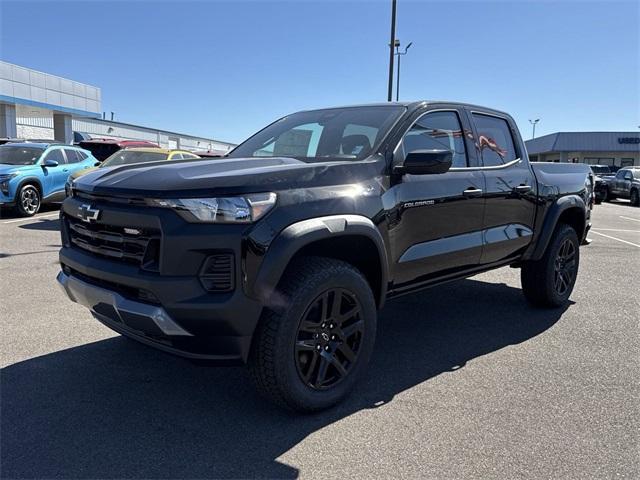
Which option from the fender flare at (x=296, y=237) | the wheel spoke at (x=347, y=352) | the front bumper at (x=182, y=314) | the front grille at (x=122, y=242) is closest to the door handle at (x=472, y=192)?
the fender flare at (x=296, y=237)

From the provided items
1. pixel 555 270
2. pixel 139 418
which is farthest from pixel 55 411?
pixel 555 270

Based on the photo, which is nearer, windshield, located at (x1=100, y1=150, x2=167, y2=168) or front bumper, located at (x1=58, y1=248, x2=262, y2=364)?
front bumper, located at (x1=58, y1=248, x2=262, y2=364)

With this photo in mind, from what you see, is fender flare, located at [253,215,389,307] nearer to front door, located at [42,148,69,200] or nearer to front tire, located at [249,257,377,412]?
front tire, located at [249,257,377,412]

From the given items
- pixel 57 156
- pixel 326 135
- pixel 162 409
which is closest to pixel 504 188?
pixel 326 135

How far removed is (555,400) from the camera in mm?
3307

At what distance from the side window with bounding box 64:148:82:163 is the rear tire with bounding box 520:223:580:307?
36.2 feet

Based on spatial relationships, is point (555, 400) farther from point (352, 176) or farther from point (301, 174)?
point (301, 174)

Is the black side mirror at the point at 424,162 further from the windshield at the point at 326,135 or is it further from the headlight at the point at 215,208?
the headlight at the point at 215,208

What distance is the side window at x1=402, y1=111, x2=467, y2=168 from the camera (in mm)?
3762

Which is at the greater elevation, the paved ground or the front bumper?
the front bumper

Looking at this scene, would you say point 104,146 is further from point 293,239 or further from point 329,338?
point 293,239

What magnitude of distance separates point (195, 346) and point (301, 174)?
1.09m

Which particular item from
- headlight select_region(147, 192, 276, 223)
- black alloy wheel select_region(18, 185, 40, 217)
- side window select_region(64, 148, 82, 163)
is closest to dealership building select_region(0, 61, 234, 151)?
side window select_region(64, 148, 82, 163)

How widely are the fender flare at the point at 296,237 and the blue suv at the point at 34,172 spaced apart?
1011 centimetres
